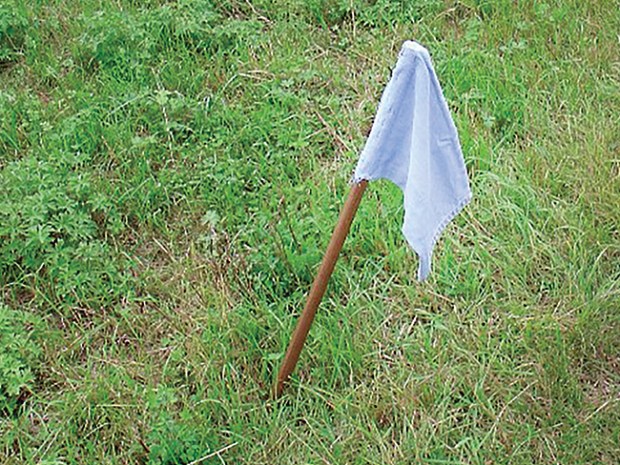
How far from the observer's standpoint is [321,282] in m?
2.70

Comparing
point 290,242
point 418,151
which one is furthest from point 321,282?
point 290,242

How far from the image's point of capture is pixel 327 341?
3.12m

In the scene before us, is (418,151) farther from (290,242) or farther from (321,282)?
(290,242)

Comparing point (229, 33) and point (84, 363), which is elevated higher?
point (229, 33)

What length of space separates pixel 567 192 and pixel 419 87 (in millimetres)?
1628

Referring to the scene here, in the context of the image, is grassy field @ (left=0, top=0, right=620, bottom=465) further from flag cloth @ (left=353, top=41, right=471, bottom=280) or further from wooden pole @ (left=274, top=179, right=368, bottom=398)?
flag cloth @ (left=353, top=41, right=471, bottom=280)

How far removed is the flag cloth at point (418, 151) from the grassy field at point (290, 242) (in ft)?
2.36

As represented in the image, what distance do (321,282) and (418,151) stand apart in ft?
1.88

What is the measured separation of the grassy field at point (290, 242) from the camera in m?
2.94

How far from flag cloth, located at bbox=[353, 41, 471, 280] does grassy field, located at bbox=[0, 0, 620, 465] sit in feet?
2.36

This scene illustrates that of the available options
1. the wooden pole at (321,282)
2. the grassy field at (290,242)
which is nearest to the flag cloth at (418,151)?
the wooden pole at (321,282)

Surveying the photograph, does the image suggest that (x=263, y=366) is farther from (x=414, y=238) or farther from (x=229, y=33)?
(x=229, y=33)

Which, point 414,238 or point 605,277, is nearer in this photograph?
point 414,238

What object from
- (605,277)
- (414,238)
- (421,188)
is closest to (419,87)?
(421,188)
